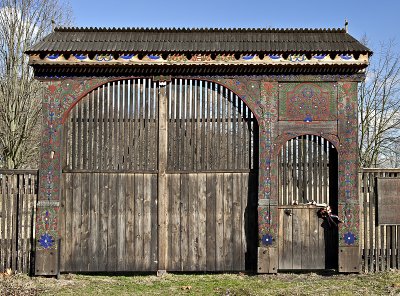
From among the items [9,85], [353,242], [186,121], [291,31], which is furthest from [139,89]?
[9,85]

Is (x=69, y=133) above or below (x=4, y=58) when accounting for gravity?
below

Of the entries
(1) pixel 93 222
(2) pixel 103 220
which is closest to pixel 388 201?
(2) pixel 103 220

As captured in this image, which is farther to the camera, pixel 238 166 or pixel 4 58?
pixel 4 58

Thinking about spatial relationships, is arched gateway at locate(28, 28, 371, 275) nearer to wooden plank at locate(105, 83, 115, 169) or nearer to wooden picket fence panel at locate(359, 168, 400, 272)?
wooden plank at locate(105, 83, 115, 169)

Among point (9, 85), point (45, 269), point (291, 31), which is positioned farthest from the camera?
point (9, 85)

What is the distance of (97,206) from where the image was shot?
8734 mm

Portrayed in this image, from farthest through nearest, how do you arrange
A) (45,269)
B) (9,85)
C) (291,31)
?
(9,85) → (291,31) → (45,269)

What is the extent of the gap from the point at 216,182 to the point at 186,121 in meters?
1.34

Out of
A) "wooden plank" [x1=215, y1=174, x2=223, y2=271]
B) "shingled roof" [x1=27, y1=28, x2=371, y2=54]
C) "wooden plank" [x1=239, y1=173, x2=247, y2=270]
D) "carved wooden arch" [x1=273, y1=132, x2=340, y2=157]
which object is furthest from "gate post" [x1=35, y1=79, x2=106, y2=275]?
"carved wooden arch" [x1=273, y1=132, x2=340, y2=157]

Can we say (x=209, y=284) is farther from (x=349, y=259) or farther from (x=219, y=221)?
(x=349, y=259)

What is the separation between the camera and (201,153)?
8.82 m

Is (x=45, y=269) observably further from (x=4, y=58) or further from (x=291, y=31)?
(x=4, y=58)

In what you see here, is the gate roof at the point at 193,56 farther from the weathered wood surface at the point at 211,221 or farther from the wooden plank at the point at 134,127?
the weathered wood surface at the point at 211,221

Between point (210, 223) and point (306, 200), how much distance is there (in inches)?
76.1
